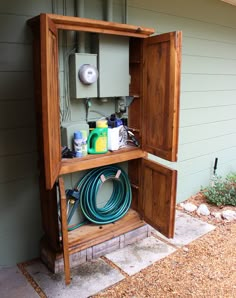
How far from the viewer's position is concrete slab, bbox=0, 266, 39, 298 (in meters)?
2.24

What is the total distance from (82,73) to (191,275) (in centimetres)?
183

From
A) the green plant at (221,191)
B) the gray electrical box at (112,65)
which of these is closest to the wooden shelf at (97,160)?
the gray electrical box at (112,65)

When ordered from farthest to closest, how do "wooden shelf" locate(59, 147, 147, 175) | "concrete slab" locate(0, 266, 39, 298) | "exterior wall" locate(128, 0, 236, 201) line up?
"exterior wall" locate(128, 0, 236, 201), "wooden shelf" locate(59, 147, 147, 175), "concrete slab" locate(0, 266, 39, 298)

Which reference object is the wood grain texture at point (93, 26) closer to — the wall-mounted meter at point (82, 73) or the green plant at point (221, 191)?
the wall-mounted meter at point (82, 73)

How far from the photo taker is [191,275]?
98.2 inches

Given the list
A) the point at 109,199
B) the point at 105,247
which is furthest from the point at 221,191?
the point at 105,247

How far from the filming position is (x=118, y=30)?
2.43 metres

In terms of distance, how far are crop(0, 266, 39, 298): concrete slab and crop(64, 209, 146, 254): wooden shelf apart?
41cm

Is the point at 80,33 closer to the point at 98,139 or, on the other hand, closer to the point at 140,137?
the point at 98,139

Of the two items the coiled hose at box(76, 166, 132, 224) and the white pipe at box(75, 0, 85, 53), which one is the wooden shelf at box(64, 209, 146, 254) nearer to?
the coiled hose at box(76, 166, 132, 224)

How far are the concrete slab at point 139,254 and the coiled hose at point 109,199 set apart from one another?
0.31 metres

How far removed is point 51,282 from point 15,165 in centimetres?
94

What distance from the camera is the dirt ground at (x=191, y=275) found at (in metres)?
2.29

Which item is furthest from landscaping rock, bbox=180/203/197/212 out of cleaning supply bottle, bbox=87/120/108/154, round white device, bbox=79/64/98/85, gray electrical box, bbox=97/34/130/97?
round white device, bbox=79/64/98/85
